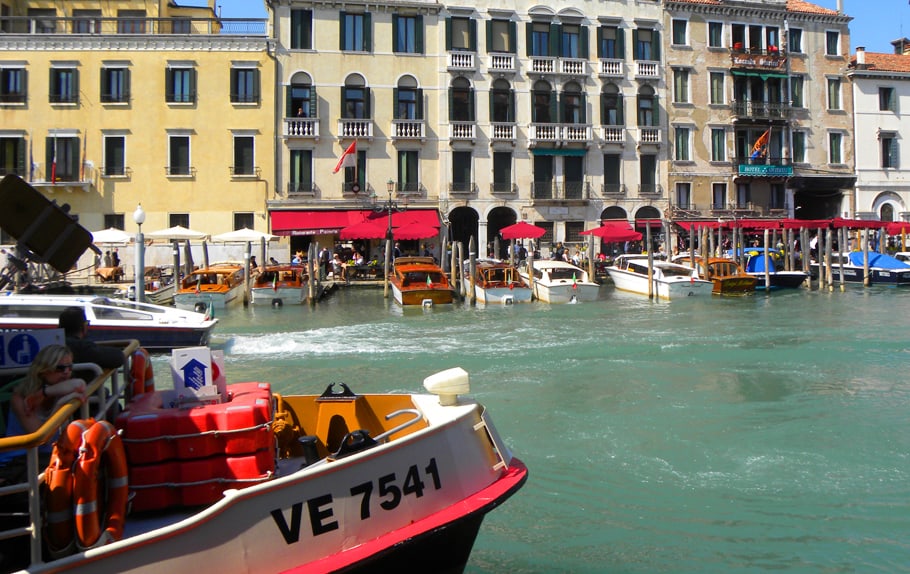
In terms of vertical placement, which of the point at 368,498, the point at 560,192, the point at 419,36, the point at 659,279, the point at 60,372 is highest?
the point at 419,36

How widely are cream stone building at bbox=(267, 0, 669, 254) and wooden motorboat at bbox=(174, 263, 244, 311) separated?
551 cm

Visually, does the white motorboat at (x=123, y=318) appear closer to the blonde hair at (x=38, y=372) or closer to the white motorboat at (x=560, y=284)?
the blonde hair at (x=38, y=372)

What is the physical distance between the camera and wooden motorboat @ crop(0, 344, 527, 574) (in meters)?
3.73

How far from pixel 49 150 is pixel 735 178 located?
26718mm

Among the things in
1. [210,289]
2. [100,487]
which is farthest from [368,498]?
[210,289]

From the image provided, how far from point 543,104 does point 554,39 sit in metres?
2.60

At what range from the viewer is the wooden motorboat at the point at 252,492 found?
373cm

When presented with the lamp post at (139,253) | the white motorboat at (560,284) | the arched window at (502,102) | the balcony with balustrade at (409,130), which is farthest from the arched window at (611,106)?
the lamp post at (139,253)

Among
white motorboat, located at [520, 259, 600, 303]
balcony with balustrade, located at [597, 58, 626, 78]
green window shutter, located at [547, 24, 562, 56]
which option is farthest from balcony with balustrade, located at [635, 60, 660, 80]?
white motorboat, located at [520, 259, 600, 303]

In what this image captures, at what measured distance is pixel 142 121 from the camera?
2900 centimetres

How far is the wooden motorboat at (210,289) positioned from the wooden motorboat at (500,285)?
23.3 feet

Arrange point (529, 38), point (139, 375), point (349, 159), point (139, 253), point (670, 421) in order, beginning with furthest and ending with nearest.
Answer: point (529, 38) < point (349, 159) < point (139, 253) < point (670, 421) < point (139, 375)

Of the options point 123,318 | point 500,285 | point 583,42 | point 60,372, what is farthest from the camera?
point 583,42

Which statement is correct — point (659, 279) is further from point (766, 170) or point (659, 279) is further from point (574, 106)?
point (766, 170)
